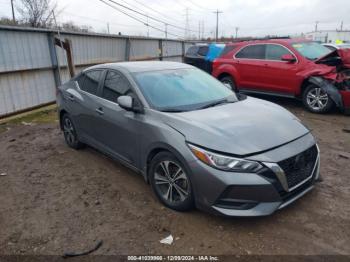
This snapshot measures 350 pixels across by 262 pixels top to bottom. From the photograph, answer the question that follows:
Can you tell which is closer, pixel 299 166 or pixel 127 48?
pixel 299 166

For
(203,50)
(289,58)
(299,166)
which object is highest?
(203,50)

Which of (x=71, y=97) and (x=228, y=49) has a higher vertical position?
(x=228, y=49)

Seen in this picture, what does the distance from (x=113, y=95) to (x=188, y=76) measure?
110 cm

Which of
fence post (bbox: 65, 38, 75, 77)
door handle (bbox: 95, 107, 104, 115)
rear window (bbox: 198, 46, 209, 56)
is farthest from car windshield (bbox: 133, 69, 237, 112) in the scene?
rear window (bbox: 198, 46, 209, 56)

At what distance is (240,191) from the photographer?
9.48ft

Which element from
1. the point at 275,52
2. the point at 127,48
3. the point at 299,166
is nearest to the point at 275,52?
the point at 275,52

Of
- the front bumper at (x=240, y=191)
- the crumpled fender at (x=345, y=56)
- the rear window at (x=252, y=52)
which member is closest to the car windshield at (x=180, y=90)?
the front bumper at (x=240, y=191)

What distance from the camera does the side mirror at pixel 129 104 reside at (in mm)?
3709

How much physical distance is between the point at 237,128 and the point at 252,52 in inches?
254

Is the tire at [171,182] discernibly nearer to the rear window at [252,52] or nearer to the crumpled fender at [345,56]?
the crumpled fender at [345,56]

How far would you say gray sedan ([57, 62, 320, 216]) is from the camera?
292cm

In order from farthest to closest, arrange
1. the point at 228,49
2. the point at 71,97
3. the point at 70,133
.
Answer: the point at 228,49
the point at 70,133
the point at 71,97

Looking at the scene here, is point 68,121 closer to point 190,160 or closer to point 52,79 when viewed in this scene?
point 190,160

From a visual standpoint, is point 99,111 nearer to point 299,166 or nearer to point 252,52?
point 299,166
